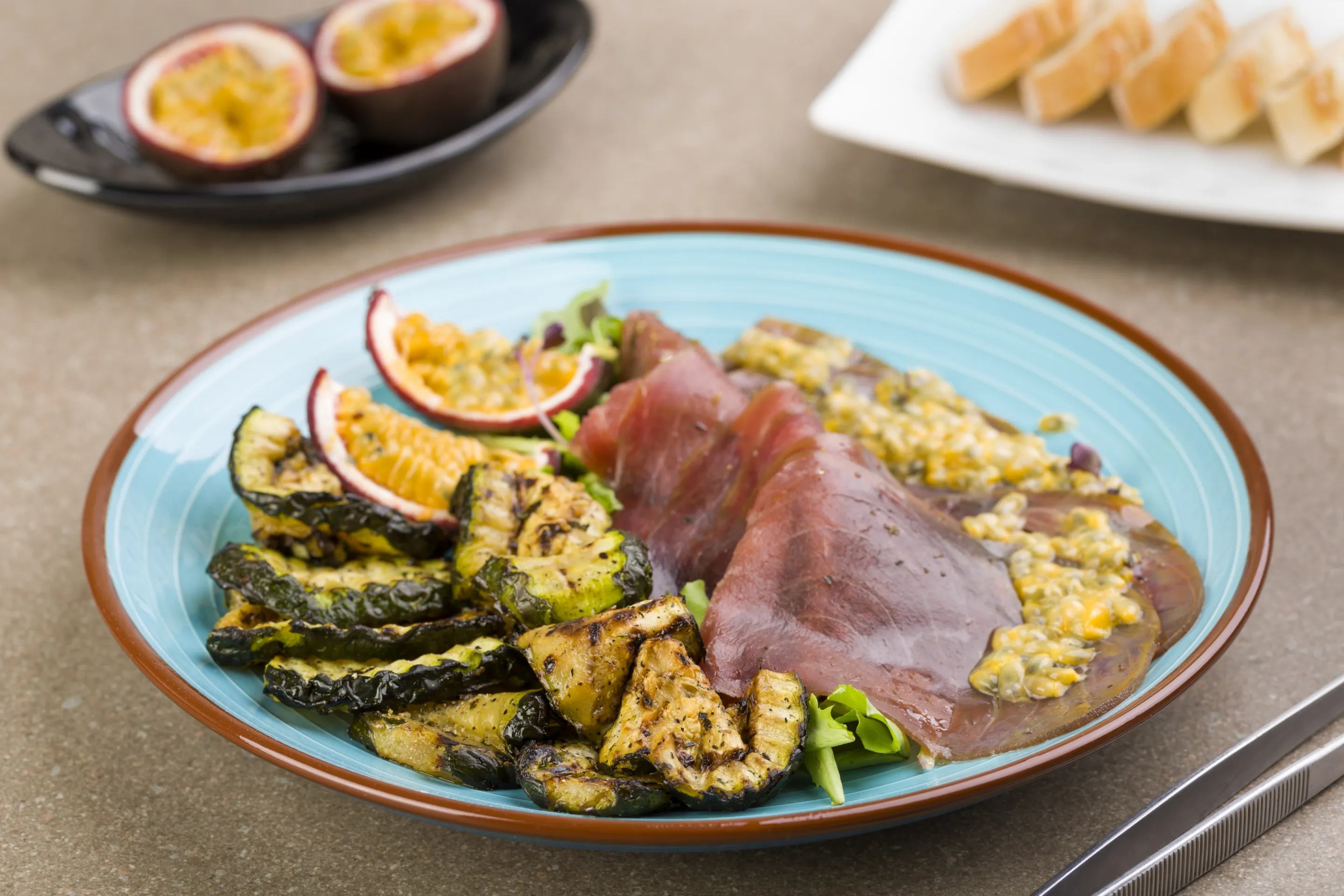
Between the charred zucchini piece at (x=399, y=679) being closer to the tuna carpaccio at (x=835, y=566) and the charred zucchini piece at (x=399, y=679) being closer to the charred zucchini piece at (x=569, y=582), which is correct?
the charred zucchini piece at (x=569, y=582)

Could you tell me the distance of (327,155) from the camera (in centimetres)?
521

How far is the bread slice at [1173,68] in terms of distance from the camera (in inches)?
184

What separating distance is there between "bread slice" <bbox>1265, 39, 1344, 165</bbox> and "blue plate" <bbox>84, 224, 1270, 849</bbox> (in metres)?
1.54

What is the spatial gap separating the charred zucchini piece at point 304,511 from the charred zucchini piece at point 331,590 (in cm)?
9

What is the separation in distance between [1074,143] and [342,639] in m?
3.66

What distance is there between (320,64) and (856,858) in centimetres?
399

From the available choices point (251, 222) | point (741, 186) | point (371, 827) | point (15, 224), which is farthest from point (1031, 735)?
point (15, 224)

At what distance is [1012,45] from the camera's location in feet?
16.1

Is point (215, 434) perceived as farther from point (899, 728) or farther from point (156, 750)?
point (899, 728)

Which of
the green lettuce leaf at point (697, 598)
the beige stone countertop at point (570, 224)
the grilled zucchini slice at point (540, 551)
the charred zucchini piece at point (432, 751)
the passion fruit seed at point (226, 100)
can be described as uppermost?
the passion fruit seed at point (226, 100)

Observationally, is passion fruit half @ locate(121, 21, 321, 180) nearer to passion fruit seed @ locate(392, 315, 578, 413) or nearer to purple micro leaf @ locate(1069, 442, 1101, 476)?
passion fruit seed @ locate(392, 315, 578, 413)

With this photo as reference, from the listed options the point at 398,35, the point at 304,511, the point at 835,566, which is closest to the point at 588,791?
the point at 835,566

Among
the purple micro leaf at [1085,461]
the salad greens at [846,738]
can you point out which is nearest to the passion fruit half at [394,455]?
the salad greens at [846,738]

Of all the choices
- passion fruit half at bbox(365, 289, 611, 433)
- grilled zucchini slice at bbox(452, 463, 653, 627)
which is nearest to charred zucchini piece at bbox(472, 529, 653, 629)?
grilled zucchini slice at bbox(452, 463, 653, 627)
